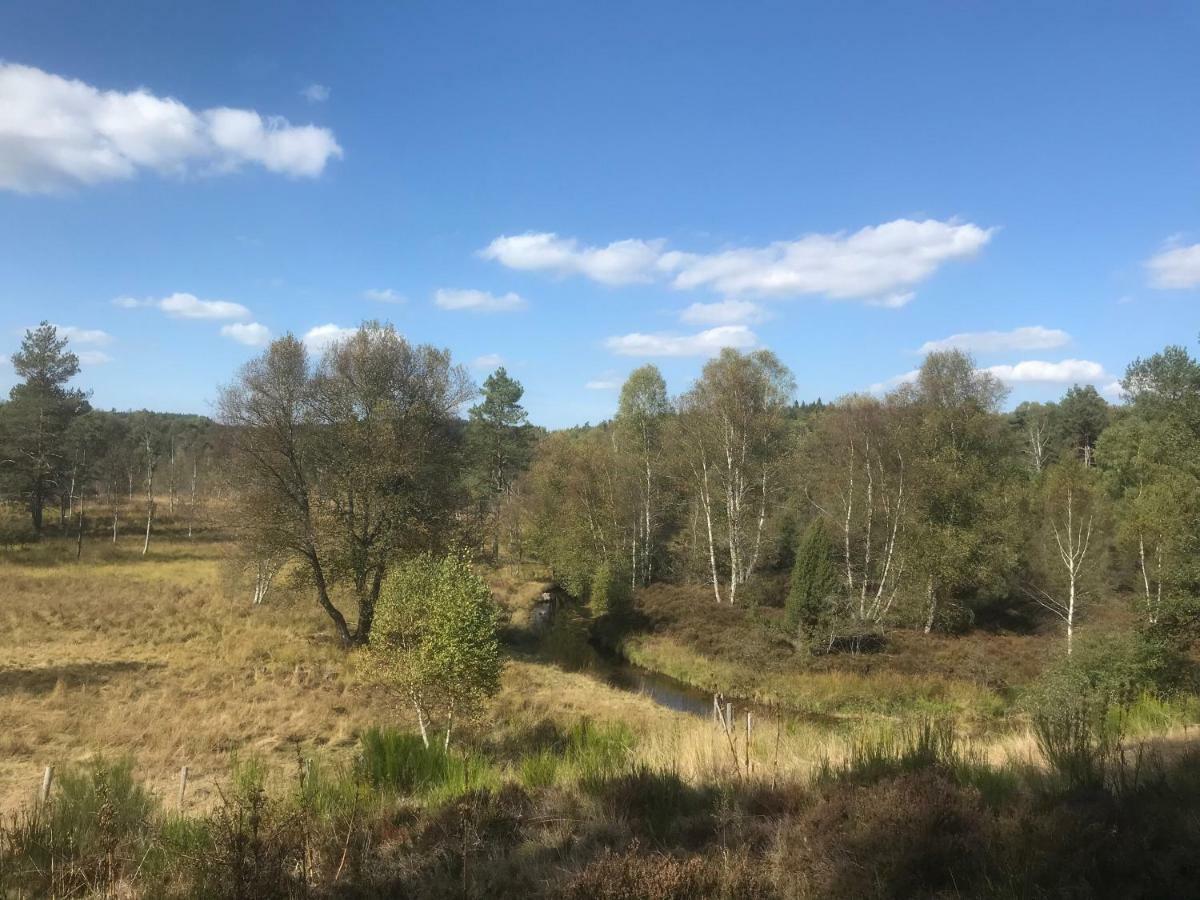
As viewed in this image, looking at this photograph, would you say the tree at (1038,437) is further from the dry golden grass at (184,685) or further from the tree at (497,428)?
the dry golden grass at (184,685)

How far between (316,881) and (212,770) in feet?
35.0

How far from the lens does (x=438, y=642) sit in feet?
45.6

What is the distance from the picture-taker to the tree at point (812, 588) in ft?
83.6

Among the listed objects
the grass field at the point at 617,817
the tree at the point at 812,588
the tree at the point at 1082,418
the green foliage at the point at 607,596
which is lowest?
the green foliage at the point at 607,596

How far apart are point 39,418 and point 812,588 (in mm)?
42391

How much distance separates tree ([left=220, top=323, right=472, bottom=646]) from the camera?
885 inches

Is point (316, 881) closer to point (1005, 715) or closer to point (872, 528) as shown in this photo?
point (1005, 715)

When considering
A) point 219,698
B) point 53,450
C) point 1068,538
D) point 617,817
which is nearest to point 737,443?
point 1068,538

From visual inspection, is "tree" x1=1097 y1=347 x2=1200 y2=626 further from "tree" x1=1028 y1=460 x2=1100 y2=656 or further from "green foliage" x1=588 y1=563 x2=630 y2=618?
"green foliage" x1=588 y1=563 x2=630 y2=618

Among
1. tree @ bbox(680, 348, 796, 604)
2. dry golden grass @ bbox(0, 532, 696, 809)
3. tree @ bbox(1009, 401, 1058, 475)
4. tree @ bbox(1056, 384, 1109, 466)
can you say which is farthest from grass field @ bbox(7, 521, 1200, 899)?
tree @ bbox(1056, 384, 1109, 466)

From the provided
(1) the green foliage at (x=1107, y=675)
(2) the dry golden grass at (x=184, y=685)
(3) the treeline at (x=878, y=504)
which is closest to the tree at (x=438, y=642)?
(2) the dry golden grass at (x=184, y=685)

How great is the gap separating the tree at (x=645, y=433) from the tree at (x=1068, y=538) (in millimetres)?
20600

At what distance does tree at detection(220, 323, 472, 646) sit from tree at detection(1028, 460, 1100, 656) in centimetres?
2213

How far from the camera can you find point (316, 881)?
13.9 ft
